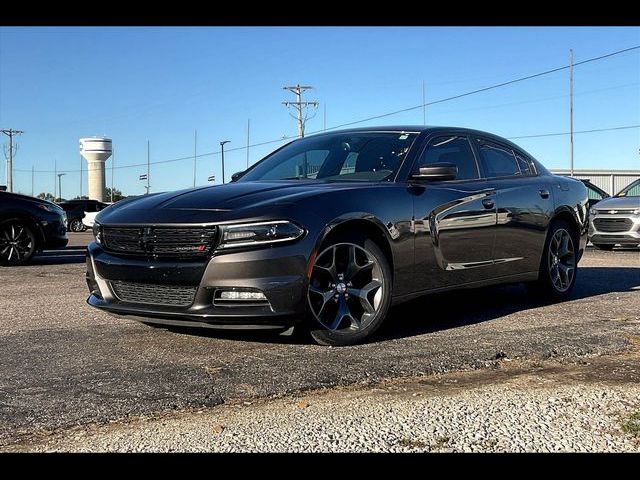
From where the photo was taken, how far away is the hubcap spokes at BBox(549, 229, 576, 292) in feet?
21.8

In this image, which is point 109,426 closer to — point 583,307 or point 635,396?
point 635,396

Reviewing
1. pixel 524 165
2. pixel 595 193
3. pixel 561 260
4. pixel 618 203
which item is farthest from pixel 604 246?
pixel 524 165

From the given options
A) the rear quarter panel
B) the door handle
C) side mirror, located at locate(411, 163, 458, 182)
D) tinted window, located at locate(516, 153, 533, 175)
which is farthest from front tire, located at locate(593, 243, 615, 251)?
side mirror, located at locate(411, 163, 458, 182)

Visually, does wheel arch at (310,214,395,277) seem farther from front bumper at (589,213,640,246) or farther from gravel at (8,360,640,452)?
front bumper at (589,213,640,246)

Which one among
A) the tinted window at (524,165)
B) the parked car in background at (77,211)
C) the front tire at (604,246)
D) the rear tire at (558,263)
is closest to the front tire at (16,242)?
the tinted window at (524,165)

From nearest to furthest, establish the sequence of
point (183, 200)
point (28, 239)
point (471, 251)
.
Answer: point (183, 200)
point (471, 251)
point (28, 239)

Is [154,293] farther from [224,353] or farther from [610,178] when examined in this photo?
[610,178]

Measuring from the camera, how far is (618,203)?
45.1 ft

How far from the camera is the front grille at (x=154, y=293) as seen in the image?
429 centimetres

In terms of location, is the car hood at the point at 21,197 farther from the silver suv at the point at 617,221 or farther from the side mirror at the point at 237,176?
the silver suv at the point at 617,221

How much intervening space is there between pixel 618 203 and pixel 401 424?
12.1m
